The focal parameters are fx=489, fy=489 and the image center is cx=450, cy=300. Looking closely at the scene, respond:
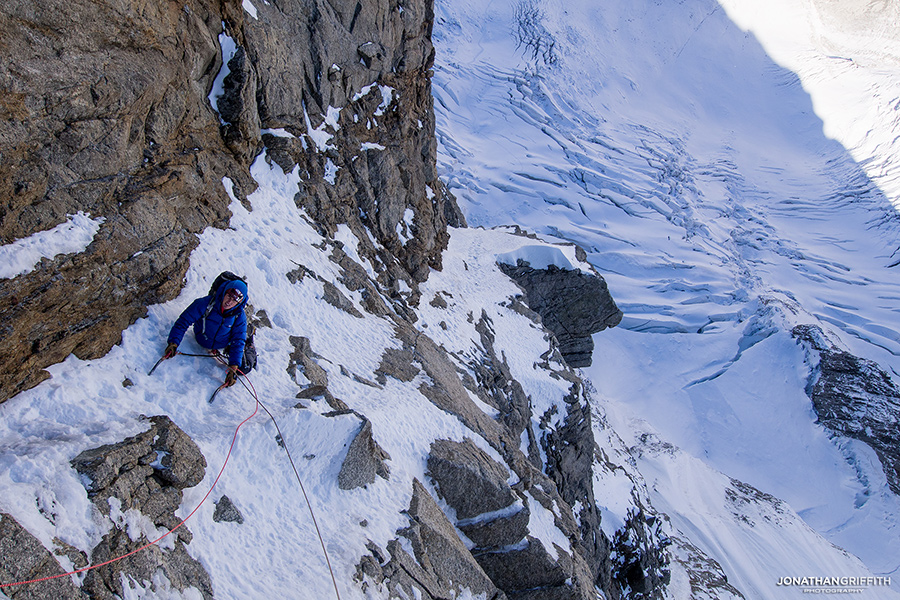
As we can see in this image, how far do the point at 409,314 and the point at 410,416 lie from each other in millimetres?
5466

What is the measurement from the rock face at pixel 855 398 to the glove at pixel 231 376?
42.3 meters

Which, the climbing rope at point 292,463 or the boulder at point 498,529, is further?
the boulder at point 498,529

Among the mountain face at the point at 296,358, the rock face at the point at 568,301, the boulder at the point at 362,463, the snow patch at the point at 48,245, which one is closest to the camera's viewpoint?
the mountain face at the point at 296,358

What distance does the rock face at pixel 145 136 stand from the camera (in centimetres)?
550

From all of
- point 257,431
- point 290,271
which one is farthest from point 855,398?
point 257,431

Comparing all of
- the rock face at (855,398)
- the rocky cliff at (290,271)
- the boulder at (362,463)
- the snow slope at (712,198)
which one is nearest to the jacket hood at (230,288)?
the rocky cliff at (290,271)

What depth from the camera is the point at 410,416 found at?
28.2 ft

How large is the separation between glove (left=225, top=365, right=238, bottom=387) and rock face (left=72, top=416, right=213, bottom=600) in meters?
1.00

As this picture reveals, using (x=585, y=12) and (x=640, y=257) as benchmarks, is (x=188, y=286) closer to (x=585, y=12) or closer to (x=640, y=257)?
(x=640, y=257)

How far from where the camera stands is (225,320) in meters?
6.66

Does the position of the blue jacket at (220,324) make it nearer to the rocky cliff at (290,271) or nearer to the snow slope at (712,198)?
the rocky cliff at (290,271)

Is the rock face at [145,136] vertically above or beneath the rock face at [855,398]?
above

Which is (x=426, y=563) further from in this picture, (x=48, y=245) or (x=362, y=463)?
(x=48, y=245)

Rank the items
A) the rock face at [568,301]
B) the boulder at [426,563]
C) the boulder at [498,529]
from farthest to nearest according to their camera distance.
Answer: the rock face at [568,301]
the boulder at [498,529]
the boulder at [426,563]
